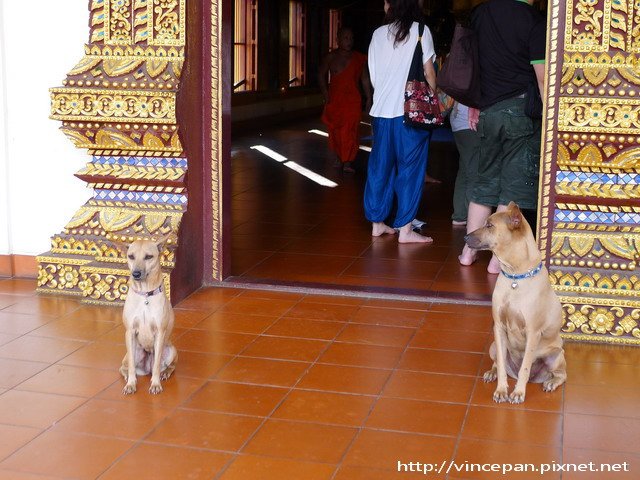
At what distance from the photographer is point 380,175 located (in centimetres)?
724

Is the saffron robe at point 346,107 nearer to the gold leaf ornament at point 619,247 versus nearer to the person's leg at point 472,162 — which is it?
the person's leg at point 472,162

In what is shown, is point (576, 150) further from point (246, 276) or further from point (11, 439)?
point (11, 439)

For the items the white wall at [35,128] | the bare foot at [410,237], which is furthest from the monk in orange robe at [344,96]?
the white wall at [35,128]

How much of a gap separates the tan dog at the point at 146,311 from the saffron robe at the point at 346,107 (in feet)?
23.7

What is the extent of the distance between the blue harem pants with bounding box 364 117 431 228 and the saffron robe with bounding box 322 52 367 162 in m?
4.06

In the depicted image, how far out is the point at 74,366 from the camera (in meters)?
4.54

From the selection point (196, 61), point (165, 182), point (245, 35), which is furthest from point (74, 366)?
point (245, 35)

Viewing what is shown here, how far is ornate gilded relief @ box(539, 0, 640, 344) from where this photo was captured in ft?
15.8

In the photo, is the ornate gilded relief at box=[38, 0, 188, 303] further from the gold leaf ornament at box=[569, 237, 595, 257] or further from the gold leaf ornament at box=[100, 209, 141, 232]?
the gold leaf ornament at box=[569, 237, 595, 257]

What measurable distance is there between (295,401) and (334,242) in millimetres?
3212

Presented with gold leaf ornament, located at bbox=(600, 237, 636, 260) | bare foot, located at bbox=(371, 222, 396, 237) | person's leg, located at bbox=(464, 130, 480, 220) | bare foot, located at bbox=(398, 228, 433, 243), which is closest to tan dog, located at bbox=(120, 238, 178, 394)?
gold leaf ornament, located at bbox=(600, 237, 636, 260)

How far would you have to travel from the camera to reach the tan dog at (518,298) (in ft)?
13.2

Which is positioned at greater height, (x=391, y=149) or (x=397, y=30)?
(x=397, y=30)

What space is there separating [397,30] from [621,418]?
145 inches
